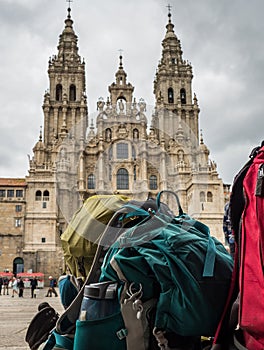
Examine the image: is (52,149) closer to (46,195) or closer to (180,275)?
(46,195)

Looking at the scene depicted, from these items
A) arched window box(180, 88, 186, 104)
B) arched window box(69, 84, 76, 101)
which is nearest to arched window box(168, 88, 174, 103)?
arched window box(180, 88, 186, 104)

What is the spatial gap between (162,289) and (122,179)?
124 ft

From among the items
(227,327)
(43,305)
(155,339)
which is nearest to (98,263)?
(155,339)

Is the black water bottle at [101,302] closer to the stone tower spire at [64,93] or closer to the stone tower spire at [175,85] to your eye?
the stone tower spire at [64,93]

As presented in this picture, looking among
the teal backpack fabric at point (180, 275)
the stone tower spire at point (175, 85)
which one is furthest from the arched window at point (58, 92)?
the teal backpack fabric at point (180, 275)

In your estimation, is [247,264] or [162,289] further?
[162,289]

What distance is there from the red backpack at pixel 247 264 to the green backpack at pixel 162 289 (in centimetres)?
8

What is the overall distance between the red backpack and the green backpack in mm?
85

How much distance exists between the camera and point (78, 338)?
205cm

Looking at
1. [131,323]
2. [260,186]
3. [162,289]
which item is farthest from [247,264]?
[131,323]

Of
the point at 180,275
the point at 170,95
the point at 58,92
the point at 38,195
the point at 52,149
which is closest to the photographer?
the point at 180,275

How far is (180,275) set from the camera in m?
1.88

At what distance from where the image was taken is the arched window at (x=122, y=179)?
39.6 metres

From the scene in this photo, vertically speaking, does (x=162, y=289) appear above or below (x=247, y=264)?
below
